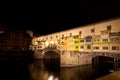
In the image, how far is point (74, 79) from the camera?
12.9m

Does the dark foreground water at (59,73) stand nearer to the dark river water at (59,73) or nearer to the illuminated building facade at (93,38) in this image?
the dark river water at (59,73)

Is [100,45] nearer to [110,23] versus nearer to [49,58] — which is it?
[110,23]

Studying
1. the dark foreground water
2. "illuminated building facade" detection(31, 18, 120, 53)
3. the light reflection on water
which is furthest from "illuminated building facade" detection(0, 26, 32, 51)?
the light reflection on water

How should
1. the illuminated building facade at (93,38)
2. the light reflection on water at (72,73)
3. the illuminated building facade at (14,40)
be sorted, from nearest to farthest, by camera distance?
the illuminated building facade at (93,38) → the light reflection on water at (72,73) → the illuminated building facade at (14,40)

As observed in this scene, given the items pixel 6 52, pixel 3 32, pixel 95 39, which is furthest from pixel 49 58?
pixel 95 39

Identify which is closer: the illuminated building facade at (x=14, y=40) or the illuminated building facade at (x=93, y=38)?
the illuminated building facade at (x=93, y=38)

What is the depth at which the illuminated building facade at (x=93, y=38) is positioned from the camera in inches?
495

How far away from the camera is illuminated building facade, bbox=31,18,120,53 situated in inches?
495

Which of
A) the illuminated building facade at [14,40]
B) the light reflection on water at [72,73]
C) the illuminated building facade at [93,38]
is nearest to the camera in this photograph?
the illuminated building facade at [93,38]

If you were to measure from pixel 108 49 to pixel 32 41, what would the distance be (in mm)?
22478

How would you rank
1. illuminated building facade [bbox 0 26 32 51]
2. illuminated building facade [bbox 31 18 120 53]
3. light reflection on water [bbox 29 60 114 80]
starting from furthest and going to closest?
1. illuminated building facade [bbox 0 26 32 51]
2. light reflection on water [bbox 29 60 114 80]
3. illuminated building facade [bbox 31 18 120 53]

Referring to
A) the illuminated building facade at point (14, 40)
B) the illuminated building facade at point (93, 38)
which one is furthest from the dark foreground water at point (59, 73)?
the illuminated building facade at point (14, 40)

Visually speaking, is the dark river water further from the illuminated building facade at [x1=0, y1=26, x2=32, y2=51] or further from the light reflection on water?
the illuminated building facade at [x1=0, y1=26, x2=32, y2=51]

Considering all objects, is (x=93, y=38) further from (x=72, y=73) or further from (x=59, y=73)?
(x=59, y=73)
